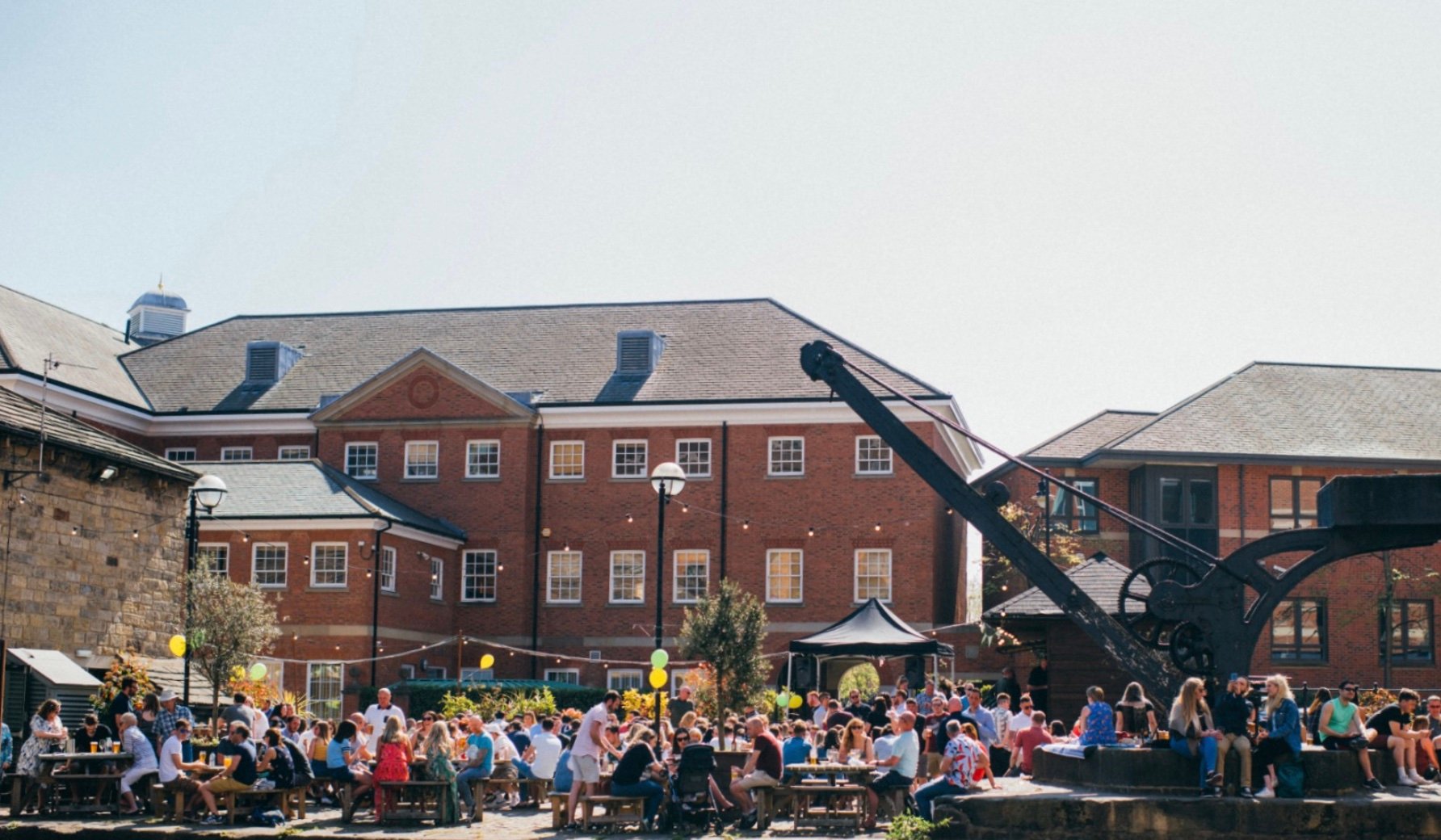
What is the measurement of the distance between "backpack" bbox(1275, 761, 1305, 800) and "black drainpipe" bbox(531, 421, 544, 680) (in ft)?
94.1

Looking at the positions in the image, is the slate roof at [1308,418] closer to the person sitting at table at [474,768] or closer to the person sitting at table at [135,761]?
the person sitting at table at [474,768]

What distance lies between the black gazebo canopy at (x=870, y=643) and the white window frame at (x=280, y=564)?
15384 mm

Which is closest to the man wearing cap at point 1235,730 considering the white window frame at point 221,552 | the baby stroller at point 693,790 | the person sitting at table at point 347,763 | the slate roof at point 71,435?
the baby stroller at point 693,790

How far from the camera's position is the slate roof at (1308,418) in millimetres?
45188

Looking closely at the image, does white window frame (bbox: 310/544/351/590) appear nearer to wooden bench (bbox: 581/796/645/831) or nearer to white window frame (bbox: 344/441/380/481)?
white window frame (bbox: 344/441/380/481)

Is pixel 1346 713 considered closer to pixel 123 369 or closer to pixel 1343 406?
pixel 1343 406

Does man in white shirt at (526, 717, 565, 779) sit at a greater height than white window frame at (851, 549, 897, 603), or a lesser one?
lesser

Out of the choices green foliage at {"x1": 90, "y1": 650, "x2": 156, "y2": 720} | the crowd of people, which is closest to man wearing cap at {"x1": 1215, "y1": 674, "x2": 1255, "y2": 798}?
the crowd of people

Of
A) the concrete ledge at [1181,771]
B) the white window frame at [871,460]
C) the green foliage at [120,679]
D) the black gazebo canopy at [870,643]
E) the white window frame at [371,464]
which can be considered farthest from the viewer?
the white window frame at [371,464]

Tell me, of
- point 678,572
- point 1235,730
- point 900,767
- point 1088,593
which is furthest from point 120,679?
point 678,572

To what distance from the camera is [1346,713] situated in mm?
17500

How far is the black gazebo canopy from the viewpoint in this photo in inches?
1142

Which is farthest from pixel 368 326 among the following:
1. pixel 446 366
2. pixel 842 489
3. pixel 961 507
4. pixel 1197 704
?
pixel 1197 704

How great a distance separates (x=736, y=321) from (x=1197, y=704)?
31.1 meters
